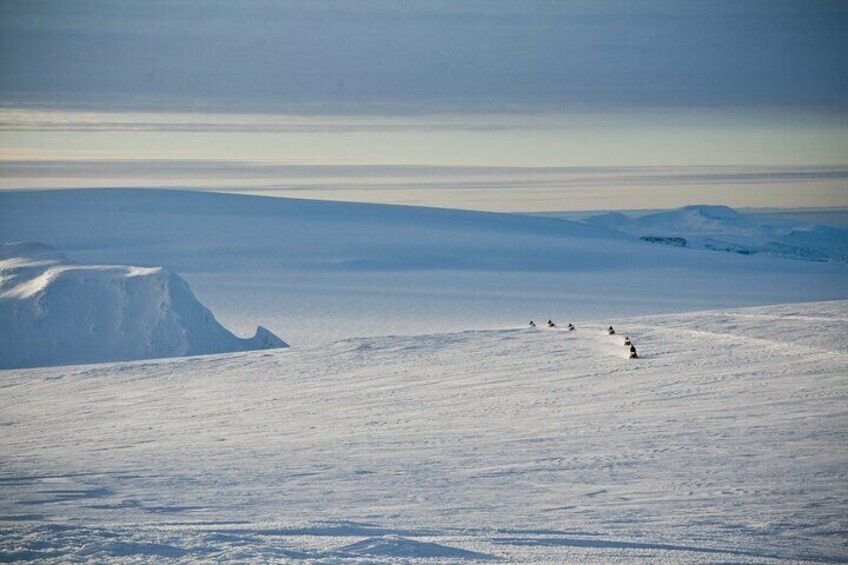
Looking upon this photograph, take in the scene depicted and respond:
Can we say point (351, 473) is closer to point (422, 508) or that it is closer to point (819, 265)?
point (422, 508)

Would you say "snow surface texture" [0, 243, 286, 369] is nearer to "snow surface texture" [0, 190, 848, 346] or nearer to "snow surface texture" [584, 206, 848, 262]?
"snow surface texture" [0, 190, 848, 346]

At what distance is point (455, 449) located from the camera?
991cm

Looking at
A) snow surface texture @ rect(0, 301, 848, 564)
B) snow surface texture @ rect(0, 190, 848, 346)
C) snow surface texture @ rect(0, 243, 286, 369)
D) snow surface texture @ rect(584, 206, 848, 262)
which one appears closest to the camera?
snow surface texture @ rect(0, 301, 848, 564)

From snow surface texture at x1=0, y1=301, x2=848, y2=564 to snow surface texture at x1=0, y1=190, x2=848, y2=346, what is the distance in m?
9.60

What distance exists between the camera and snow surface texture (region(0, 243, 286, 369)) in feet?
63.9

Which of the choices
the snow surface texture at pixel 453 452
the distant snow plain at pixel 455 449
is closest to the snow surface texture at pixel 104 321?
the snow surface texture at pixel 453 452

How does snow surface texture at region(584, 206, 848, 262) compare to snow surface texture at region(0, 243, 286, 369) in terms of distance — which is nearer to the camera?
snow surface texture at region(0, 243, 286, 369)

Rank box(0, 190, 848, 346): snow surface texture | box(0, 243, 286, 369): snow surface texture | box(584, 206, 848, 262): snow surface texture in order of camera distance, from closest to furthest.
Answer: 1. box(0, 243, 286, 369): snow surface texture
2. box(0, 190, 848, 346): snow surface texture
3. box(584, 206, 848, 262): snow surface texture

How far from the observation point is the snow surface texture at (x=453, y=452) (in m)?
6.44

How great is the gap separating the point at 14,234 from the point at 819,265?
4047cm

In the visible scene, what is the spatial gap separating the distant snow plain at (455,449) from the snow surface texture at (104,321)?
105 inches

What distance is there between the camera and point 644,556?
20.1ft

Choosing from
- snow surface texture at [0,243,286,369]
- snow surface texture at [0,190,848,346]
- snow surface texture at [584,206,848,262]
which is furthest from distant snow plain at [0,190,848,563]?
snow surface texture at [584,206,848,262]

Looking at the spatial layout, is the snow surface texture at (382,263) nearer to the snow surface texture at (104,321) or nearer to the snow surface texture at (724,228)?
the snow surface texture at (104,321)
